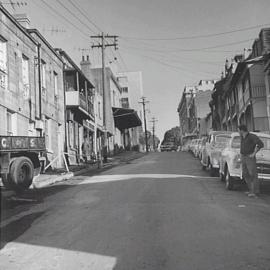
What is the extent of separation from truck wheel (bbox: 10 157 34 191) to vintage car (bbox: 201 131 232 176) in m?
6.84

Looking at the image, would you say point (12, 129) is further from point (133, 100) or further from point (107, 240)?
point (133, 100)

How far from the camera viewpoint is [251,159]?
35.6ft

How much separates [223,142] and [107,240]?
11.6 meters

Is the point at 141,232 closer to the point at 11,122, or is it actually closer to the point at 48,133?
the point at 11,122

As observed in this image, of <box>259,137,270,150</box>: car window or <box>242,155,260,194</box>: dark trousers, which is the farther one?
<box>259,137,270,150</box>: car window

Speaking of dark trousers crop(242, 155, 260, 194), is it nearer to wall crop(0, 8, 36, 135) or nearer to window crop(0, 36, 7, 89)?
wall crop(0, 8, 36, 135)

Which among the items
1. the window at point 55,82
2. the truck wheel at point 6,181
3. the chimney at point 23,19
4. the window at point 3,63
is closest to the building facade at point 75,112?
the window at point 55,82

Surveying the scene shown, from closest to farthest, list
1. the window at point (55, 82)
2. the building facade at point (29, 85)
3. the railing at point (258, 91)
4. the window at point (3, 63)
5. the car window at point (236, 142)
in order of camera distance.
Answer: the car window at point (236, 142)
the window at point (3, 63)
the building facade at point (29, 85)
the window at point (55, 82)
the railing at point (258, 91)

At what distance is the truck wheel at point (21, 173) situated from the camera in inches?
447

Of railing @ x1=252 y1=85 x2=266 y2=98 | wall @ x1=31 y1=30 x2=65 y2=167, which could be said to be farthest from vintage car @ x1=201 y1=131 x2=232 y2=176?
railing @ x1=252 y1=85 x2=266 y2=98

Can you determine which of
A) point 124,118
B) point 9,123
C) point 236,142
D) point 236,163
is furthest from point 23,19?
point 124,118

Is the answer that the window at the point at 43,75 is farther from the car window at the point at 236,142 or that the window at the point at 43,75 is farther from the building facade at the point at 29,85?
the car window at the point at 236,142

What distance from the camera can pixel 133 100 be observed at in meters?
108

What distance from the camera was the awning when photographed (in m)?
50.6
